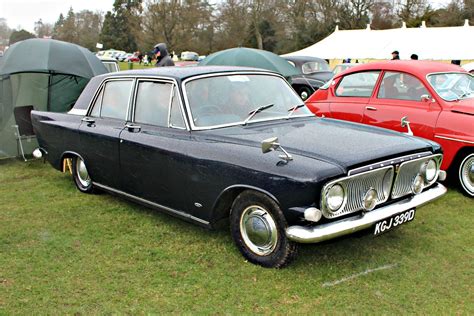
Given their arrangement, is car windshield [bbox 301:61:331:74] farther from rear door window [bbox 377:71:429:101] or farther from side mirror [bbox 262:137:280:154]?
side mirror [bbox 262:137:280:154]

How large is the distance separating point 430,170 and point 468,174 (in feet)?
6.22

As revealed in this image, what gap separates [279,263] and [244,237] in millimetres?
385

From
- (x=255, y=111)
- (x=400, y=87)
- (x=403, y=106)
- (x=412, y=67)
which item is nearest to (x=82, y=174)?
(x=255, y=111)

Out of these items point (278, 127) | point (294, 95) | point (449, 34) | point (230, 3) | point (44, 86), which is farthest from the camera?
point (230, 3)

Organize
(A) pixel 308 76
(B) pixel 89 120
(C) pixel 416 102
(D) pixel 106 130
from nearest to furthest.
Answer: (D) pixel 106 130
(B) pixel 89 120
(C) pixel 416 102
(A) pixel 308 76

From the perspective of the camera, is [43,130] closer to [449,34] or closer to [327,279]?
[327,279]

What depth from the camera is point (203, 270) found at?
13.3 ft

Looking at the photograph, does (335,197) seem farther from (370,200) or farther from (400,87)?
(400,87)

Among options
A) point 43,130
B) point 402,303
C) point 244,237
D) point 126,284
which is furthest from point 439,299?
point 43,130

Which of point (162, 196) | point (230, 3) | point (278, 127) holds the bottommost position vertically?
point (162, 196)

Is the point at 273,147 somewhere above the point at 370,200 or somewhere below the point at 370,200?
above

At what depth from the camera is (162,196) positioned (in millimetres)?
4676

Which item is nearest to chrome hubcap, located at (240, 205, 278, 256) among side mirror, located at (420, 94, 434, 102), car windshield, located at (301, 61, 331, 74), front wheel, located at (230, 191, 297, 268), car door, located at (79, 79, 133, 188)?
front wheel, located at (230, 191, 297, 268)

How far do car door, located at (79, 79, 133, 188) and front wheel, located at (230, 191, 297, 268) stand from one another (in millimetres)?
1784
